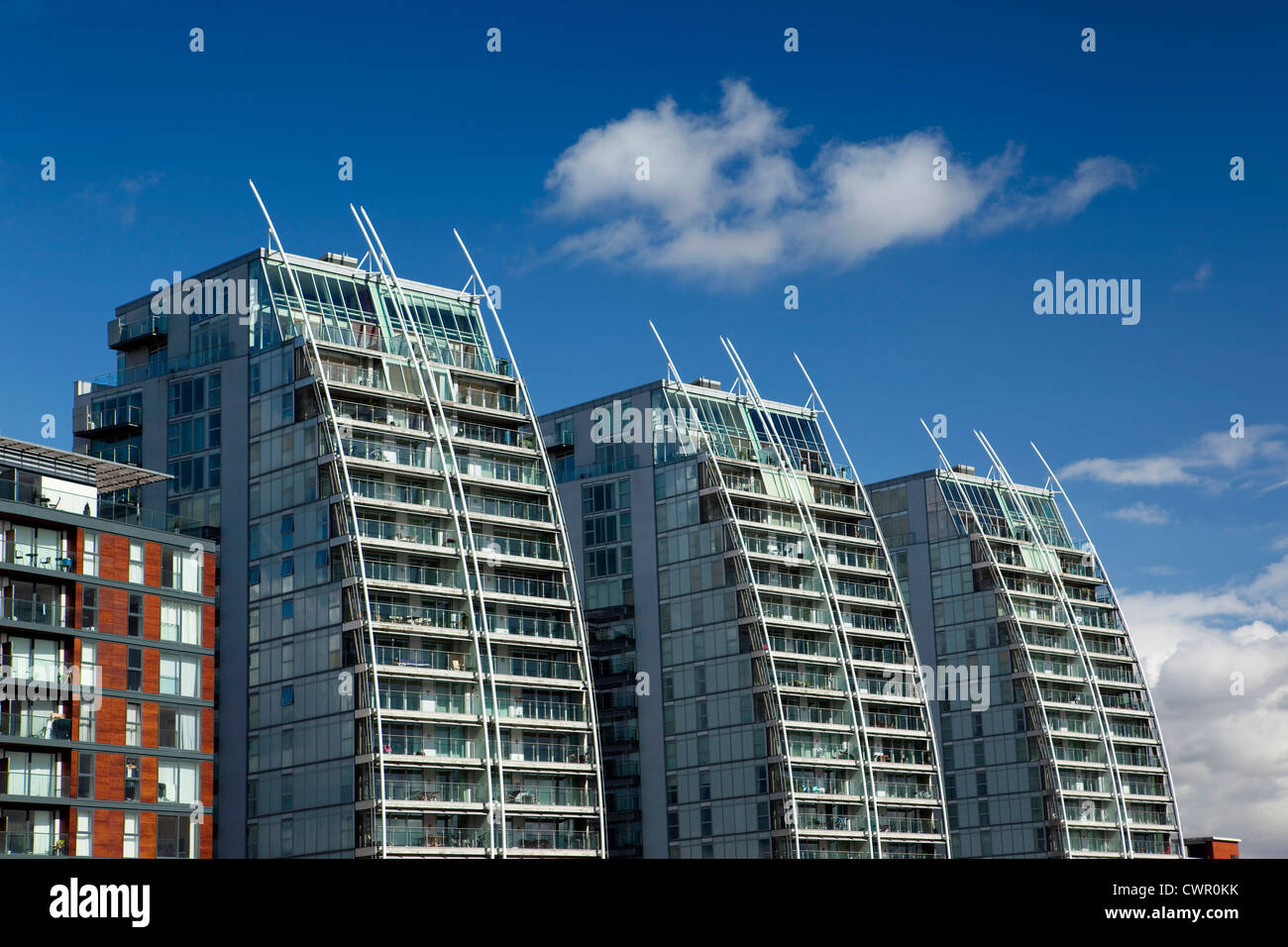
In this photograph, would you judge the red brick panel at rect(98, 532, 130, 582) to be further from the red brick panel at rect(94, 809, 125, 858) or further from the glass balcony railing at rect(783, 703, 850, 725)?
the glass balcony railing at rect(783, 703, 850, 725)

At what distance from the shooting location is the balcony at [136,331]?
135 m

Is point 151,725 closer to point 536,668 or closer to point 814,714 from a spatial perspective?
point 536,668

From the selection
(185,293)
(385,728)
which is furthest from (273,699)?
(185,293)

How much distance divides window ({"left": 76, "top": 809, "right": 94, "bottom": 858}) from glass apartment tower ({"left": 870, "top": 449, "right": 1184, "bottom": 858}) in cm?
9297

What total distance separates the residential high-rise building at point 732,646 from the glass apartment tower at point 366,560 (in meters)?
16.6

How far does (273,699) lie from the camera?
Answer: 122250 mm

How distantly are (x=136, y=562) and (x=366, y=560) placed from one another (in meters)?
18.5

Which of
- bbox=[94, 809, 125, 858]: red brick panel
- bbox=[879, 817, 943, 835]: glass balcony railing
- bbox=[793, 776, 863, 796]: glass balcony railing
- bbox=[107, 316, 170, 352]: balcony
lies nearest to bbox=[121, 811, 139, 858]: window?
bbox=[94, 809, 125, 858]: red brick panel

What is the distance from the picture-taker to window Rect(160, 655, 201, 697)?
4257 inches

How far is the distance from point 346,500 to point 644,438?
37878mm
